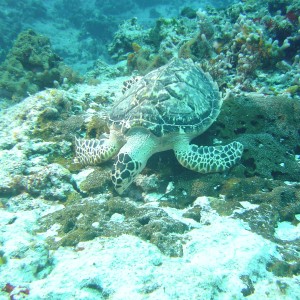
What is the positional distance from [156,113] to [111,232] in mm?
2116

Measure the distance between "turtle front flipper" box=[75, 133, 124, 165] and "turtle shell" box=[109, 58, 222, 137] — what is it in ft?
1.05

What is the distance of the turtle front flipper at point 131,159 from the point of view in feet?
12.5

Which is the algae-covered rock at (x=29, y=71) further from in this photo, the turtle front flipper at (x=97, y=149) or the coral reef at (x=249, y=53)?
the turtle front flipper at (x=97, y=149)

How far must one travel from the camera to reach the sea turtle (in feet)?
12.6

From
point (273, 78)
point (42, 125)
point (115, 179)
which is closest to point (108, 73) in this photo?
point (42, 125)

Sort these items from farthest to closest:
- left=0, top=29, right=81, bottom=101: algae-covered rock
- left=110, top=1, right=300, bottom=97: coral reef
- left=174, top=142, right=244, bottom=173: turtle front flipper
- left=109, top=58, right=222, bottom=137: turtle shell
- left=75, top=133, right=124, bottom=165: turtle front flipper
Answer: left=0, top=29, right=81, bottom=101: algae-covered rock
left=110, top=1, right=300, bottom=97: coral reef
left=75, top=133, right=124, bottom=165: turtle front flipper
left=109, top=58, right=222, bottom=137: turtle shell
left=174, top=142, right=244, bottom=173: turtle front flipper

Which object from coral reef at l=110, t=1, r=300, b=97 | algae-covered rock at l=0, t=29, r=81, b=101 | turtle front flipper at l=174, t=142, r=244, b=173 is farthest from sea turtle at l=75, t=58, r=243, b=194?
algae-covered rock at l=0, t=29, r=81, b=101

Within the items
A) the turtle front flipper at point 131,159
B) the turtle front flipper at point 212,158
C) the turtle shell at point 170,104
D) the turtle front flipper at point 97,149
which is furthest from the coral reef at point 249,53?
the turtle front flipper at point 97,149

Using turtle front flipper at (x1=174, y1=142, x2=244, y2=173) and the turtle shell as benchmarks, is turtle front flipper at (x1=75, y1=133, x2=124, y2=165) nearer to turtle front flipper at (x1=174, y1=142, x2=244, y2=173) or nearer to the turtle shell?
the turtle shell

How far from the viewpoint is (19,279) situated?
215 cm

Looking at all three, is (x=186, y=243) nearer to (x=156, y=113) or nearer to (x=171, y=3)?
(x=156, y=113)

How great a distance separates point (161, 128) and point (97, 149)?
121 centimetres

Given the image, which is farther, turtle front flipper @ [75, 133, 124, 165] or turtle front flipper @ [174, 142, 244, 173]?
turtle front flipper @ [75, 133, 124, 165]

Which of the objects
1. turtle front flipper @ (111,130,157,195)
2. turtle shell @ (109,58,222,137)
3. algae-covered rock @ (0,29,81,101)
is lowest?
turtle front flipper @ (111,130,157,195)
